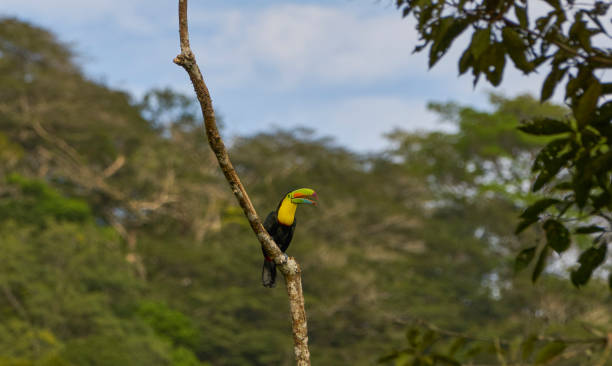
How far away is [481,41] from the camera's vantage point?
1838 mm

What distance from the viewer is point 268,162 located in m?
22.9

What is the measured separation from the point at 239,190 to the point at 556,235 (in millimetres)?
878

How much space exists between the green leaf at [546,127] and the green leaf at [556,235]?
0.30m

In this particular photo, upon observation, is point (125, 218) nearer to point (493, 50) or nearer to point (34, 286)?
point (34, 286)

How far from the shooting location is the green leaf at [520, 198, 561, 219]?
1813mm

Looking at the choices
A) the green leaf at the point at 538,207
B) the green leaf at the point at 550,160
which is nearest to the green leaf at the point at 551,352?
the green leaf at the point at 538,207

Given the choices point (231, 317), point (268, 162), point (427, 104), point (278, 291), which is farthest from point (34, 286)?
point (427, 104)

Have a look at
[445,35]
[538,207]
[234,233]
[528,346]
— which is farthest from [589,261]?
[234,233]

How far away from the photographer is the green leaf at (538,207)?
181 centimetres

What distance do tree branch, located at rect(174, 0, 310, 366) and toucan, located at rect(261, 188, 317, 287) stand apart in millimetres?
325

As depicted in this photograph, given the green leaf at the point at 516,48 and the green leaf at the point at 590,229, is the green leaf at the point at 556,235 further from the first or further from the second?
the green leaf at the point at 516,48

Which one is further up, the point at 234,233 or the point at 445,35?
the point at 445,35

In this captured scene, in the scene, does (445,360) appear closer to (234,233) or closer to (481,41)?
(481,41)

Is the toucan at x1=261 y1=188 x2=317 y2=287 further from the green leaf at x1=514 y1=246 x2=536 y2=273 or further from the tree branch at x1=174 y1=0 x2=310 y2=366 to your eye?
the green leaf at x1=514 y1=246 x2=536 y2=273
